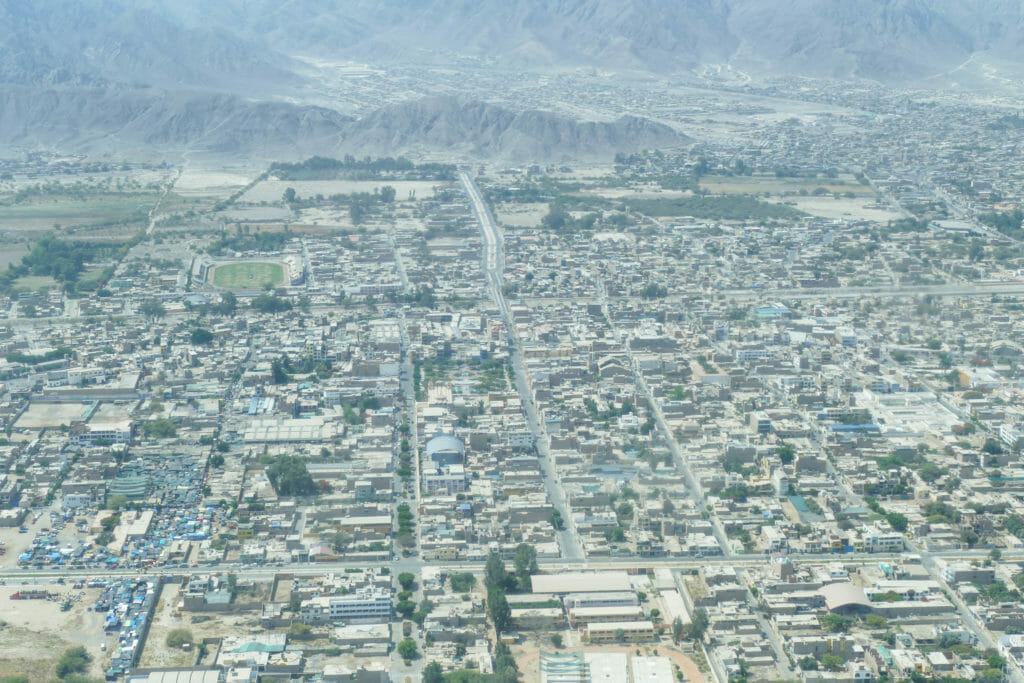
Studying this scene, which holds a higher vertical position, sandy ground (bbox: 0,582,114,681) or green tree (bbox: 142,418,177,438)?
green tree (bbox: 142,418,177,438)

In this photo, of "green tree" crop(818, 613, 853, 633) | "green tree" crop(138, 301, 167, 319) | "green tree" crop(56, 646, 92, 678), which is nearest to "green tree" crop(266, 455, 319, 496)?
"green tree" crop(56, 646, 92, 678)

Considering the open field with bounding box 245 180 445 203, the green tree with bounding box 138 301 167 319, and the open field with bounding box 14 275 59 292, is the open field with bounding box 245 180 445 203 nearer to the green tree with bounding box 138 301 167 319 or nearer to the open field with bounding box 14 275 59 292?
the open field with bounding box 14 275 59 292

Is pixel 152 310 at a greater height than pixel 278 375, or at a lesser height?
greater

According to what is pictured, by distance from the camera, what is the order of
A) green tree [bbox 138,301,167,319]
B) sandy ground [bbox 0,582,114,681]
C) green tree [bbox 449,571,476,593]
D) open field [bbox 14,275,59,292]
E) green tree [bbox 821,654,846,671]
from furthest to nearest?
open field [bbox 14,275,59,292]
green tree [bbox 138,301,167,319]
green tree [bbox 449,571,476,593]
sandy ground [bbox 0,582,114,681]
green tree [bbox 821,654,846,671]

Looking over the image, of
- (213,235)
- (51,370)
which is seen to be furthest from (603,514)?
(213,235)

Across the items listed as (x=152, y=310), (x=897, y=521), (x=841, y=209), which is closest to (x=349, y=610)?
(x=897, y=521)

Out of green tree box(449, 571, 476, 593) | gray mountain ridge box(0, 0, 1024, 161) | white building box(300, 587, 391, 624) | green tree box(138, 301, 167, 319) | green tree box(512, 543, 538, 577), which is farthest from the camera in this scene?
gray mountain ridge box(0, 0, 1024, 161)

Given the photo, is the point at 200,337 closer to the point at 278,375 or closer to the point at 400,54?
the point at 278,375
